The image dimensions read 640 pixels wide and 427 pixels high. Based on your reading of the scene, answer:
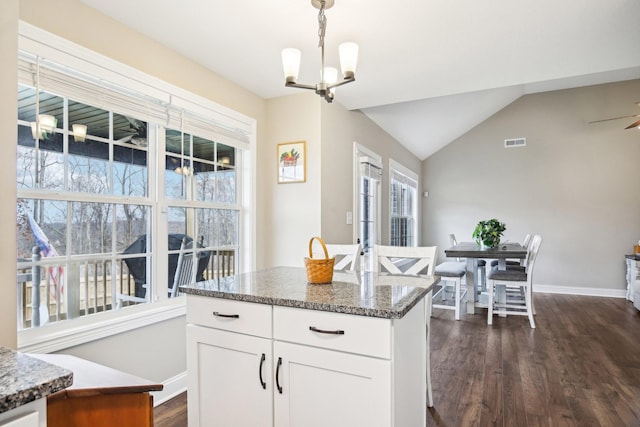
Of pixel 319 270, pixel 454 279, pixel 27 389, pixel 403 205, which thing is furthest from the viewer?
pixel 403 205

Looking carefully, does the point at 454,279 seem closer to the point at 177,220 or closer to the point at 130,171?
the point at 177,220

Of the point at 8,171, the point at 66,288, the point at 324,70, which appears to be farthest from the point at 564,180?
the point at 8,171

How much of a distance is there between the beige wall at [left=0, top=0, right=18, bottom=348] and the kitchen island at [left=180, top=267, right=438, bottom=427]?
2.12 ft

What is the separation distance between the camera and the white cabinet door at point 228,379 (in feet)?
4.83

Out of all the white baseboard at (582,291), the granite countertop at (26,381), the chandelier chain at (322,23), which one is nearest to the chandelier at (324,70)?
the chandelier chain at (322,23)

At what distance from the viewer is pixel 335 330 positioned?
1.34 m

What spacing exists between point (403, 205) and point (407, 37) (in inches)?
168

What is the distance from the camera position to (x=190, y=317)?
5.51 feet

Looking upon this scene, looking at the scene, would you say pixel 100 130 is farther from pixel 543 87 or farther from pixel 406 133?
pixel 543 87

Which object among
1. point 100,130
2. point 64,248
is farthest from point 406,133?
point 64,248

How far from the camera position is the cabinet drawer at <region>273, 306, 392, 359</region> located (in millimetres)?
1267

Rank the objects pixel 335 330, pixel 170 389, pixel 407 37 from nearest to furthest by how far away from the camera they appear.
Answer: pixel 335 330
pixel 407 37
pixel 170 389

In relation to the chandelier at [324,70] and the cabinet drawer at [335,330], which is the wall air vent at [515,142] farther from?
the cabinet drawer at [335,330]

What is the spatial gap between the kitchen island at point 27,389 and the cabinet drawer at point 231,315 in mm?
770
